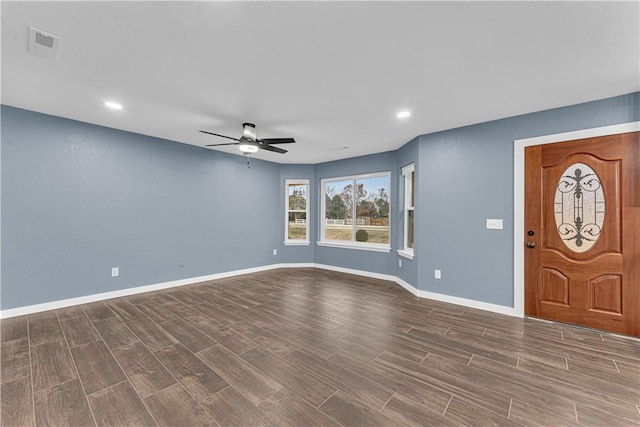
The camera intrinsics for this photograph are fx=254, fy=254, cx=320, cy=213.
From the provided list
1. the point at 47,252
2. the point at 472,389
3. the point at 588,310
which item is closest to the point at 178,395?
the point at 472,389

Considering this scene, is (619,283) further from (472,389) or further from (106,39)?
(106,39)

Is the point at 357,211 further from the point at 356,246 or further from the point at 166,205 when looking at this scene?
the point at 166,205

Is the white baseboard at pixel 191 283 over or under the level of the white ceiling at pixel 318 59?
under

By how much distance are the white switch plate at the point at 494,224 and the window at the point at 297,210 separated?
4062 mm

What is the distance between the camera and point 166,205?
4590mm

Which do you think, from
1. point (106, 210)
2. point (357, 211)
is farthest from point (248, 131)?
point (357, 211)

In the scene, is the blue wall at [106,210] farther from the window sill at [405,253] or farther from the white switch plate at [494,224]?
the white switch plate at [494,224]

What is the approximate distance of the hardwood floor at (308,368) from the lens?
1.70 m

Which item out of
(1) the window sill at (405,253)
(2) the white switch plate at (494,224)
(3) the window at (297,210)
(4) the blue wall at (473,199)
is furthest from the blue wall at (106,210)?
(2) the white switch plate at (494,224)

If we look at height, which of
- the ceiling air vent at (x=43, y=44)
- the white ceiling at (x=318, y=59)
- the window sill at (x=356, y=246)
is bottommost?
the window sill at (x=356, y=246)

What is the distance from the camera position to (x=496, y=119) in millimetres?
3539

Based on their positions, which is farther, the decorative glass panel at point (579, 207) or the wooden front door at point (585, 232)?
the decorative glass panel at point (579, 207)

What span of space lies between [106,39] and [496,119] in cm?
439

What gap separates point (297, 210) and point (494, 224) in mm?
4354
